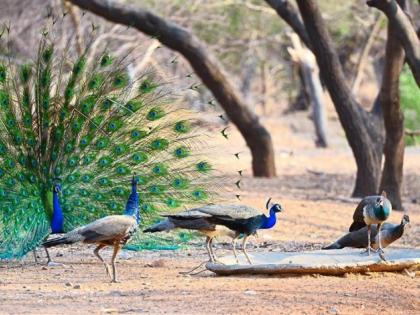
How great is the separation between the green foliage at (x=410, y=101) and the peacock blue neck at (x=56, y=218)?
825 inches

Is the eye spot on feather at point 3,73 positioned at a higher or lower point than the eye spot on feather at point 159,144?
higher

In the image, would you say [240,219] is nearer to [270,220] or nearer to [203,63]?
[270,220]

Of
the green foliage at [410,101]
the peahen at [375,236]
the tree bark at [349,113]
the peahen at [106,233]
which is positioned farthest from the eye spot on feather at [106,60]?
the green foliage at [410,101]

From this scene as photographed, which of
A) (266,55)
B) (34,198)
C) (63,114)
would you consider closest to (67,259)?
(34,198)

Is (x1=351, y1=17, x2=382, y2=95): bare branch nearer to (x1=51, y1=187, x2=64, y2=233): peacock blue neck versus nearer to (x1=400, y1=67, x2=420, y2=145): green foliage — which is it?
(x1=400, y1=67, x2=420, y2=145): green foliage

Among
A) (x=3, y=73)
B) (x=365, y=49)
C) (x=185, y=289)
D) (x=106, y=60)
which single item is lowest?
(x=185, y=289)

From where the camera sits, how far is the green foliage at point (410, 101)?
3000 centimetres

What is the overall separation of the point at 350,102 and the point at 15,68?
22.7ft

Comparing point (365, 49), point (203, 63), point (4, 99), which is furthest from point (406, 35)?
point (365, 49)

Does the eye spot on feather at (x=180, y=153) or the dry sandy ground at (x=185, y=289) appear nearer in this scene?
the dry sandy ground at (x=185, y=289)

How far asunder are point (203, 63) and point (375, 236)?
892 centimetres

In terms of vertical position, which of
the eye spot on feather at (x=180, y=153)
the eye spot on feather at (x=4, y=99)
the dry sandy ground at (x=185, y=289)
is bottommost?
the dry sandy ground at (x=185, y=289)

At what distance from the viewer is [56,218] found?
9.43 meters

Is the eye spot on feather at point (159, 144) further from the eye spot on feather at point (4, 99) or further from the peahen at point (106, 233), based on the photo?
the peahen at point (106, 233)
